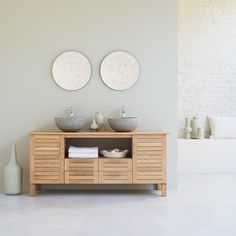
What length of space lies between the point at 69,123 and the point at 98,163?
22.9 inches

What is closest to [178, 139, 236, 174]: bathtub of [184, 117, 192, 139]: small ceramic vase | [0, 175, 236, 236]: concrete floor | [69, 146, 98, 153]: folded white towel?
[184, 117, 192, 139]: small ceramic vase

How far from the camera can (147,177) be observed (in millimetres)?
4781

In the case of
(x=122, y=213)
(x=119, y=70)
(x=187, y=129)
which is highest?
(x=119, y=70)

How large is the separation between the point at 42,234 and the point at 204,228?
1.37 meters

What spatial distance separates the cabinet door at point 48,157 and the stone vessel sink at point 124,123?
2.07 feet

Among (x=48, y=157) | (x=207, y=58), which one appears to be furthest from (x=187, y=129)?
(x=48, y=157)

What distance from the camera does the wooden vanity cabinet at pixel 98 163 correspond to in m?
4.76

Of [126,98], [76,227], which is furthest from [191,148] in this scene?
[76,227]

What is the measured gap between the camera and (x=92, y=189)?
5254 millimetres

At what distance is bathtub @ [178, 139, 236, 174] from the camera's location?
6609 mm

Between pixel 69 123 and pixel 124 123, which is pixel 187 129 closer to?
pixel 124 123

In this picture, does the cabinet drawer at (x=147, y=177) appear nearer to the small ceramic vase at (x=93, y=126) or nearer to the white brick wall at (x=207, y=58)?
the small ceramic vase at (x=93, y=126)

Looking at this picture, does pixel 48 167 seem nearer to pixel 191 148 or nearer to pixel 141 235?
pixel 141 235

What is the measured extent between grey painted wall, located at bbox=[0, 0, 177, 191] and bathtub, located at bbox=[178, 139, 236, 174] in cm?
154
